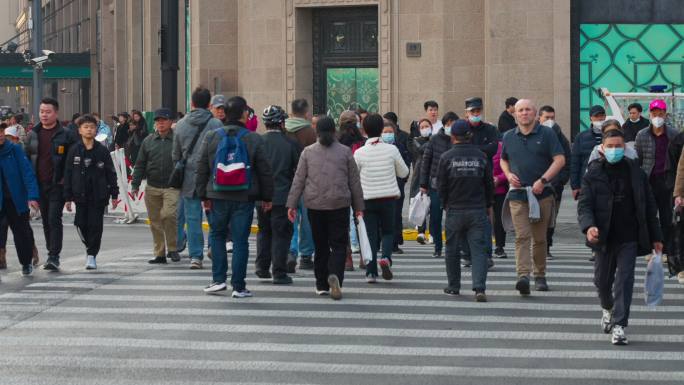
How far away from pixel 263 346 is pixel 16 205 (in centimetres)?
557

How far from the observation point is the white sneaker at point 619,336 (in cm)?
1082

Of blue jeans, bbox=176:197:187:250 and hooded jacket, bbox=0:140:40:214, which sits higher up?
hooded jacket, bbox=0:140:40:214

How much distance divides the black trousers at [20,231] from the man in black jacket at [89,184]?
0.59 metres

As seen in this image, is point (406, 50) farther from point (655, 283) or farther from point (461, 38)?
point (655, 283)

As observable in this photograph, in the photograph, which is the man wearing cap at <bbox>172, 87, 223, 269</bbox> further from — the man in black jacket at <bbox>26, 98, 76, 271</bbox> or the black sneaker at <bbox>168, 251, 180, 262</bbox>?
the man in black jacket at <bbox>26, 98, 76, 271</bbox>

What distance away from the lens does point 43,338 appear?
11.2 m

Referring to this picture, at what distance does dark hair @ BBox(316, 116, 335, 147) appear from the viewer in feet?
44.5

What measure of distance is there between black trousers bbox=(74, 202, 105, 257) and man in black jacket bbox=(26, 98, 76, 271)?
0.25 meters

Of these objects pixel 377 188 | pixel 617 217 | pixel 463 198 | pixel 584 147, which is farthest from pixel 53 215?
pixel 617 217

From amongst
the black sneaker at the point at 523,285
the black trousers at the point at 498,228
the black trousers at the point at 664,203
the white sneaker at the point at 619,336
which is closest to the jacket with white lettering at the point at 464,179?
the black sneaker at the point at 523,285

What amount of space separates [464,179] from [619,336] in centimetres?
308

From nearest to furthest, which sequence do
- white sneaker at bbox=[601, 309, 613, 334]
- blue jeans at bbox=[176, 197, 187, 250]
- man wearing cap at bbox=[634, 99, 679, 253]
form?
white sneaker at bbox=[601, 309, 613, 334] → man wearing cap at bbox=[634, 99, 679, 253] → blue jeans at bbox=[176, 197, 187, 250]

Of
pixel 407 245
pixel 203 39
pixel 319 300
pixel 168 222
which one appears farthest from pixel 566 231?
pixel 203 39

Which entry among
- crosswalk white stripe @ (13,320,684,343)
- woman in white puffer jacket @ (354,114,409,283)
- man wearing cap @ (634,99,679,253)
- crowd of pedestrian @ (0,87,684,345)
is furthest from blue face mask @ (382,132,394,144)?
crosswalk white stripe @ (13,320,684,343)
